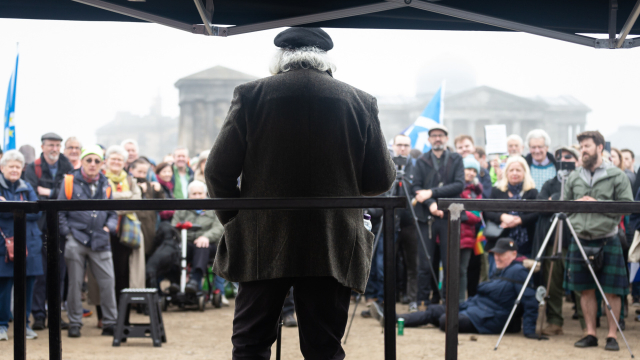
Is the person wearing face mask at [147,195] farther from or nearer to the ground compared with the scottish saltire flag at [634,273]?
farther from the ground

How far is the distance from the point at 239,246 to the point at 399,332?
363 centimetres

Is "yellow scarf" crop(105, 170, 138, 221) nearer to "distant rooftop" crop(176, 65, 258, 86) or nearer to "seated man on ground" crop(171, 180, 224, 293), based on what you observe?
"seated man on ground" crop(171, 180, 224, 293)

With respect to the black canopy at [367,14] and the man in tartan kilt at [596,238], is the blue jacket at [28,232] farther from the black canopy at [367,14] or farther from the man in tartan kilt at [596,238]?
the man in tartan kilt at [596,238]

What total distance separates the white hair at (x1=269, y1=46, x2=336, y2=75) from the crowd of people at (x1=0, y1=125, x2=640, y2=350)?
3768mm

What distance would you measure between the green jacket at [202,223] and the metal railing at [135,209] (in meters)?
5.11

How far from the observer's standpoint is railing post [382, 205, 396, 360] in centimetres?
248

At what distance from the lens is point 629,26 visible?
124 inches

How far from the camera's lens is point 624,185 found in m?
5.43

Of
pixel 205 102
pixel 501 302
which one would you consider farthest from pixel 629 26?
pixel 205 102

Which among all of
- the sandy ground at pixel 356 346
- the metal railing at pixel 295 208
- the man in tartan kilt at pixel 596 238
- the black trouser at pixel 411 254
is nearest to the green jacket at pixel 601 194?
the man in tartan kilt at pixel 596 238

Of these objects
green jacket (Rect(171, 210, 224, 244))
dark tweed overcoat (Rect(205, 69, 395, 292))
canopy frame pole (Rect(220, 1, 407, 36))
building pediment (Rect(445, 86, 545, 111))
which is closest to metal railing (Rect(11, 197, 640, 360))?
dark tweed overcoat (Rect(205, 69, 395, 292))

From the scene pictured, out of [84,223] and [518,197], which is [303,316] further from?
[518,197]

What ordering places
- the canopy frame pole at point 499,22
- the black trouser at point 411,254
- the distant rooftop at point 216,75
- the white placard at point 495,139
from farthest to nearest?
the distant rooftop at point 216,75 → the white placard at point 495,139 → the black trouser at point 411,254 → the canopy frame pole at point 499,22

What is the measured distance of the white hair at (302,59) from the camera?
103 inches
